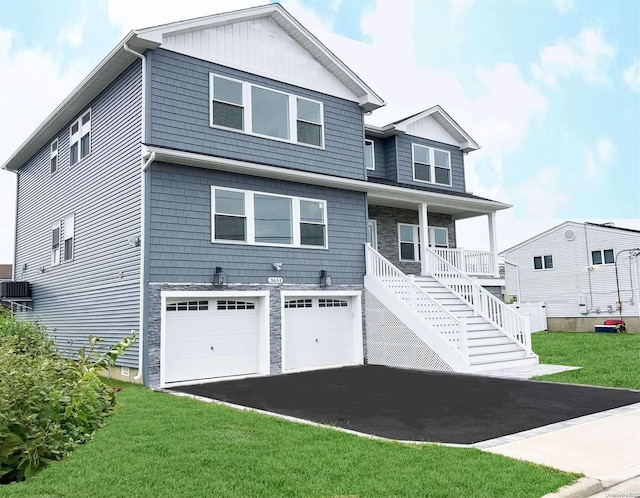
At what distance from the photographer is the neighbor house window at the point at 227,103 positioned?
527 inches

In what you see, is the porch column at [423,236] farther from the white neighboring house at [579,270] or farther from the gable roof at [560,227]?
the gable roof at [560,227]

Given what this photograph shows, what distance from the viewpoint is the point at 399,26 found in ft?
50.4

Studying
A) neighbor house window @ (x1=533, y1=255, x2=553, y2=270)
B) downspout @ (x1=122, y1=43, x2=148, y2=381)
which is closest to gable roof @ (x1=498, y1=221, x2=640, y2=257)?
neighbor house window @ (x1=533, y1=255, x2=553, y2=270)

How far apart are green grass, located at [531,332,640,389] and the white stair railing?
221 centimetres

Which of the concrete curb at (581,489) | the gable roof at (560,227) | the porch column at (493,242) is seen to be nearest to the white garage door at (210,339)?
the porch column at (493,242)

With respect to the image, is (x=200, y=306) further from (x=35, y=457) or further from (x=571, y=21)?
(x=571, y=21)

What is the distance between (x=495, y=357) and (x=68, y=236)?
40.8ft

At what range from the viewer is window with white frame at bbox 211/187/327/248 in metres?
13.1

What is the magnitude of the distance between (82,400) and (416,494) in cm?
422

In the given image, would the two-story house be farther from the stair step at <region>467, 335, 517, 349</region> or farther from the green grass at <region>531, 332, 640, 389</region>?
the green grass at <region>531, 332, 640, 389</region>

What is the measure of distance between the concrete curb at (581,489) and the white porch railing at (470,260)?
41.5 ft

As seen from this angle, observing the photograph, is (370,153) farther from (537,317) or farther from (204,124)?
(537,317)

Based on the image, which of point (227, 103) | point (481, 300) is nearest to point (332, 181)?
point (227, 103)

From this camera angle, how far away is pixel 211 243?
42.0 ft
